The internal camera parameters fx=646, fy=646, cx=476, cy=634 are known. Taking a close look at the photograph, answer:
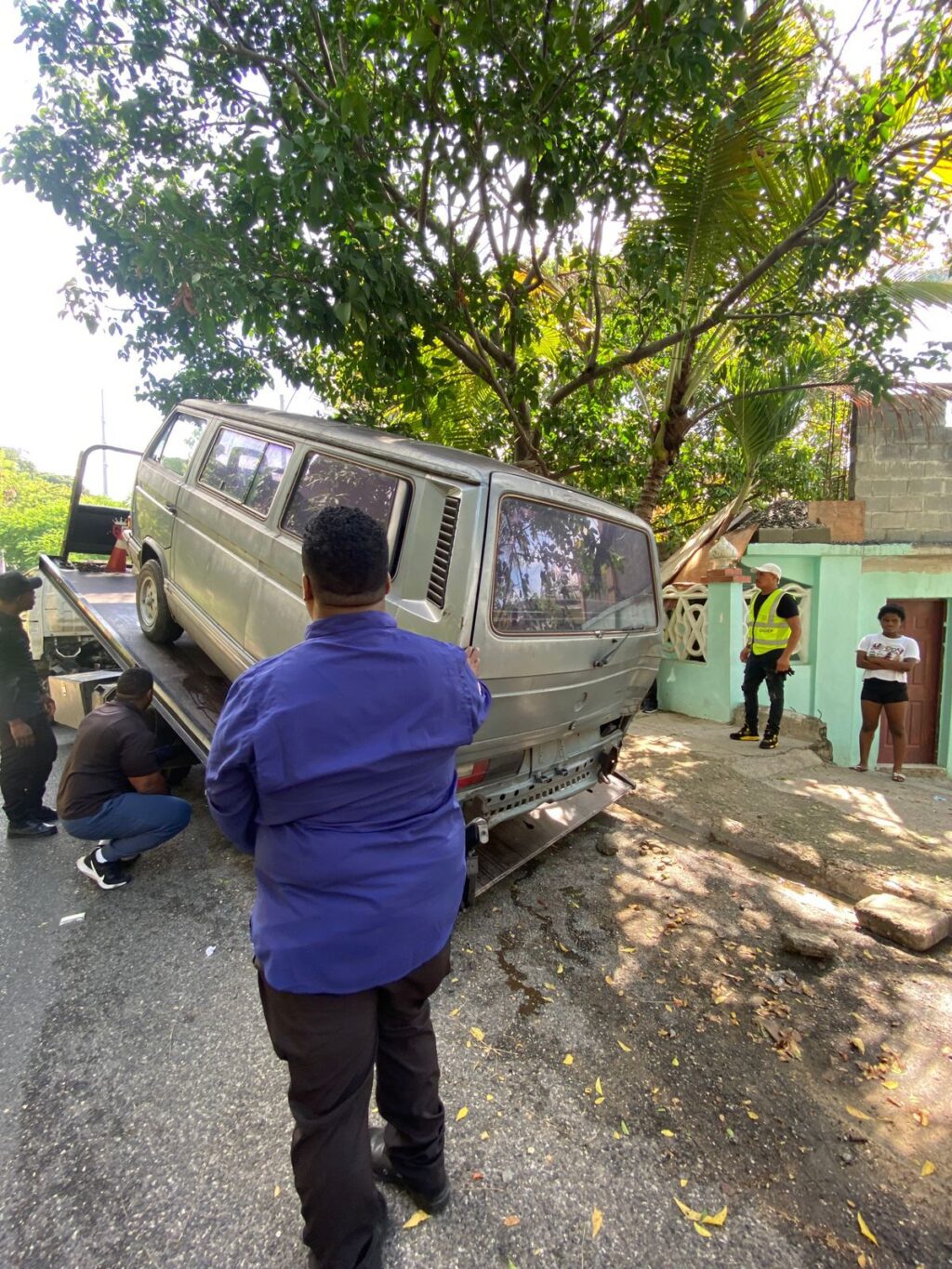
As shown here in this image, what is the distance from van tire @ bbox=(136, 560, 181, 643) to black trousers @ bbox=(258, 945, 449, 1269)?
3538mm

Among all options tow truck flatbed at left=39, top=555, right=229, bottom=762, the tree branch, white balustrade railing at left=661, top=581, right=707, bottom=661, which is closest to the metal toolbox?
tow truck flatbed at left=39, top=555, right=229, bottom=762

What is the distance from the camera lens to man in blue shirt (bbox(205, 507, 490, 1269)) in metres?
1.38

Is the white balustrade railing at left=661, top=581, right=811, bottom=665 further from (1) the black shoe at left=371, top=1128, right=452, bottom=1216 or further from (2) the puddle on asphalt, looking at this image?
(1) the black shoe at left=371, top=1128, right=452, bottom=1216

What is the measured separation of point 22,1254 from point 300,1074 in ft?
3.25

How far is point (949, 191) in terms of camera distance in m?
5.09

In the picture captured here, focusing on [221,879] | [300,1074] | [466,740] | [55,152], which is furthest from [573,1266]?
[55,152]

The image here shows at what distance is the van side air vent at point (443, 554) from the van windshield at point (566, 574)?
8.0 inches

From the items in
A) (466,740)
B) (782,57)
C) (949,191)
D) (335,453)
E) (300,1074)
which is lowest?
(300,1074)

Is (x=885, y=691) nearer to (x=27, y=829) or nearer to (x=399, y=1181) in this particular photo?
(x=399, y=1181)

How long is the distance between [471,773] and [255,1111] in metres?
1.37

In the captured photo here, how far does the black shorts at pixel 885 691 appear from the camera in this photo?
608cm

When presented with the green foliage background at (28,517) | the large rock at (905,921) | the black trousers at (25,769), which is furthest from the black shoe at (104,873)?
the green foliage background at (28,517)

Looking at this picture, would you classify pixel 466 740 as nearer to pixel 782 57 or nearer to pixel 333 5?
pixel 333 5

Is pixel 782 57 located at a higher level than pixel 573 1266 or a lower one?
higher
